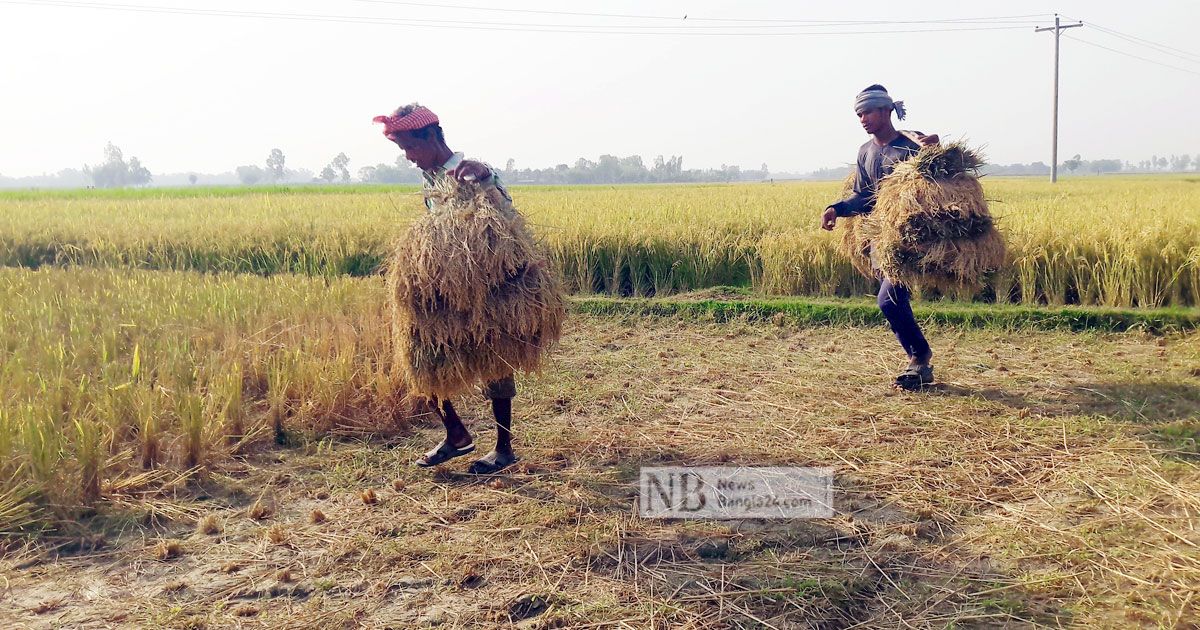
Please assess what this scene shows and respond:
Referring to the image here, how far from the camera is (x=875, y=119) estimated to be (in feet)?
15.5

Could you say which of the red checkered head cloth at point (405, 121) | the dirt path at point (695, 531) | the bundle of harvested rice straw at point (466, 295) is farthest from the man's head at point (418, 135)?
the dirt path at point (695, 531)

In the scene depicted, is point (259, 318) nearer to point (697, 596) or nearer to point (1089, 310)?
point (697, 596)

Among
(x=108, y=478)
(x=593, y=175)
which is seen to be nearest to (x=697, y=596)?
(x=108, y=478)

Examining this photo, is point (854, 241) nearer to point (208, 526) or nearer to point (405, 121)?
point (405, 121)

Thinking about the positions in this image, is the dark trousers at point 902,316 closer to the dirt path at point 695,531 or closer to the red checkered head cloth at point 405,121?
the dirt path at point 695,531

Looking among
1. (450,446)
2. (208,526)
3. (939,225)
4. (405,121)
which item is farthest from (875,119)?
(208,526)

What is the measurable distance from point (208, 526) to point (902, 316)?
3.75 meters

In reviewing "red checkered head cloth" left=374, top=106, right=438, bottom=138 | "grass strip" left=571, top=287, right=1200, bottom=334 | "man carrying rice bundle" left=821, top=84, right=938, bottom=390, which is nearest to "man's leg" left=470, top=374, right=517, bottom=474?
"red checkered head cloth" left=374, top=106, right=438, bottom=138

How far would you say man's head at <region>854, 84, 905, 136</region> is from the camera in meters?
4.64

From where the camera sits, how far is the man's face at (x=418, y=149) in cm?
351

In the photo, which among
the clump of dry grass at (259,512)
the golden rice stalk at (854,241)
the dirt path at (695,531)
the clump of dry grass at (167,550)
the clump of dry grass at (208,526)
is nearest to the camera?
the dirt path at (695,531)

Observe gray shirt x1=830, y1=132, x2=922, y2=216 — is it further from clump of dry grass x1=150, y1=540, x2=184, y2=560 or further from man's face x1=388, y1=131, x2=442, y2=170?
clump of dry grass x1=150, y1=540, x2=184, y2=560

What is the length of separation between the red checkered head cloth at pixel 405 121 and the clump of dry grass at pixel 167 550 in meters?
1.79

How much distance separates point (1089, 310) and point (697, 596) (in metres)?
5.29
